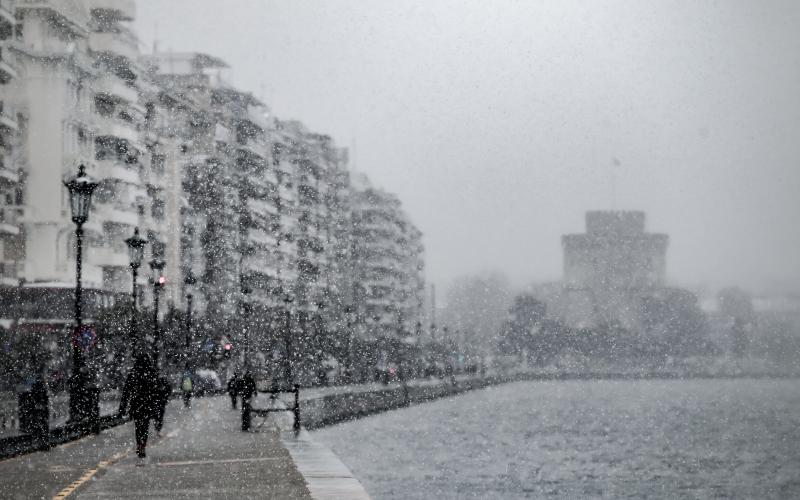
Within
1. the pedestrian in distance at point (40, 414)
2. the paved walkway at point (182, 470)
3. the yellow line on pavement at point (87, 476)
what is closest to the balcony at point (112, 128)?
the paved walkway at point (182, 470)

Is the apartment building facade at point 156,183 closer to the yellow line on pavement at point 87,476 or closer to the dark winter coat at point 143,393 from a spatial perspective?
the yellow line on pavement at point 87,476

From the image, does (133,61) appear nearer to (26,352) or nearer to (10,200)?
(10,200)

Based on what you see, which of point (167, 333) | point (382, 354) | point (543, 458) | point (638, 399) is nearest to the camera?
point (543, 458)

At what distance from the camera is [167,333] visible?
88500mm

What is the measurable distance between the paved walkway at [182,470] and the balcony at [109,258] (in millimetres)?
47074

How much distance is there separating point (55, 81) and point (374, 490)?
3606 cm

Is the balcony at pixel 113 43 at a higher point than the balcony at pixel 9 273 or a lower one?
higher

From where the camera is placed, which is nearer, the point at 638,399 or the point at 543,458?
the point at 543,458

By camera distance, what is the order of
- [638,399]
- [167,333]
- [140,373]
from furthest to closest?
[638,399] < [167,333] < [140,373]

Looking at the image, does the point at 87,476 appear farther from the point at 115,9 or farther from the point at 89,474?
the point at 115,9

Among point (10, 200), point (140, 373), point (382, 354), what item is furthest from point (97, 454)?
point (382, 354)

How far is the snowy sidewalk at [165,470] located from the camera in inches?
820

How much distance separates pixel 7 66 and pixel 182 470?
1869 inches

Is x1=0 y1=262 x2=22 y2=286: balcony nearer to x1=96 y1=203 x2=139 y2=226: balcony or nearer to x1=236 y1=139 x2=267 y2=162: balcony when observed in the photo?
x1=96 y1=203 x2=139 y2=226: balcony
